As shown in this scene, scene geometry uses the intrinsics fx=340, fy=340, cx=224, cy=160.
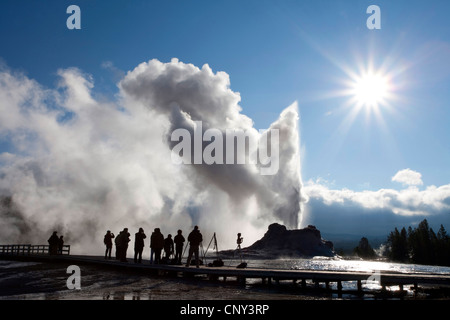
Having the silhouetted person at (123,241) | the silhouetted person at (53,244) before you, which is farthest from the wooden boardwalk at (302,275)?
the silhouetted person at (53,244)

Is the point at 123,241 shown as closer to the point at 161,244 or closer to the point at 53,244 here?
the point at 161,244

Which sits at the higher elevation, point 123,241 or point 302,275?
point 123,241

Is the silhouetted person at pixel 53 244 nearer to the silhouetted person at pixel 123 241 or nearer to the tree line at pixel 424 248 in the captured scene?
the silhouetted person at pixel 123 241

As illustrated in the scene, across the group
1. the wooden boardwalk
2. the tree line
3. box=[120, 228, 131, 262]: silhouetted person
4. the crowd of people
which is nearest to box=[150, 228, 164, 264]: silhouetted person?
the crowd of people
